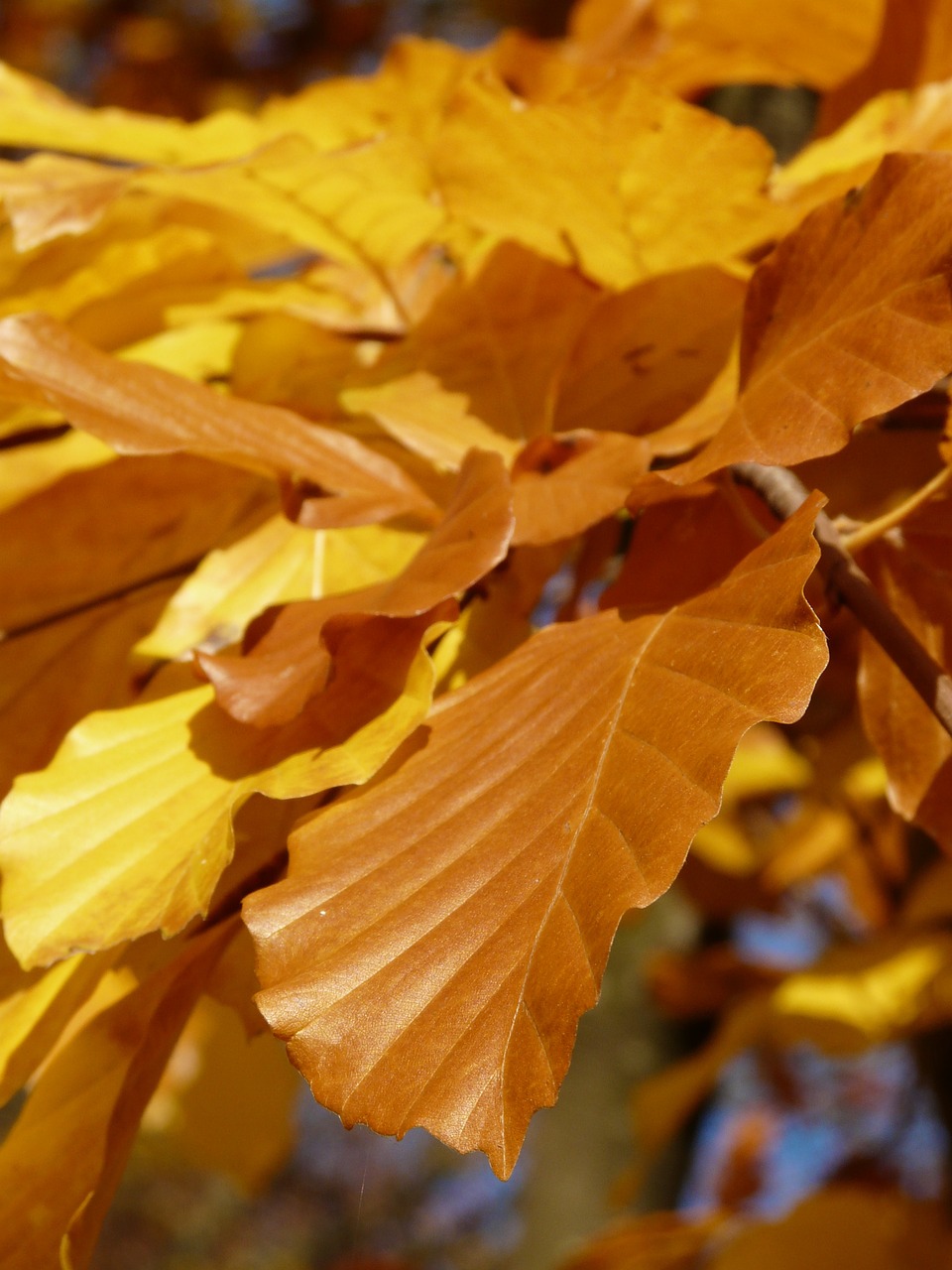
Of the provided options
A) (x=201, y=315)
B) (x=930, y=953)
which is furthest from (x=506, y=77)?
(x=930, y=953)

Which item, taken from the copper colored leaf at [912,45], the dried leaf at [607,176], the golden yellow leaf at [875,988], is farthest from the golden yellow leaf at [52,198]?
the golden yellow leaf at [875,988]

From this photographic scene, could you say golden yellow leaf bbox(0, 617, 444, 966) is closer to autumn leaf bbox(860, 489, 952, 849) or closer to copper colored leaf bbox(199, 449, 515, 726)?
copper colored leaf bbox(199, 449, 515, 726)

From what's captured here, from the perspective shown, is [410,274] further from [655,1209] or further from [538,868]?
[655,1209]

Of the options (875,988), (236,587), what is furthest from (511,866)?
(875,988)

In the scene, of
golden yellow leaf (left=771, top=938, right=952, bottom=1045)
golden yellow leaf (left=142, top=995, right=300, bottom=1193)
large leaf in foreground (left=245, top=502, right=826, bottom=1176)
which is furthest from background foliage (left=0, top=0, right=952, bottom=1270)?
golden yellow leaf (left=142, top=995, right=300, bottom=1193)

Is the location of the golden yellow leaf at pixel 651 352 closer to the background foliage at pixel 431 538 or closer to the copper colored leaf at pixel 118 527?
the background foliage at pixel 431 538

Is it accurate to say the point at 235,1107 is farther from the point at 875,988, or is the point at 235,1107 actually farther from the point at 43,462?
the point at 43,462
